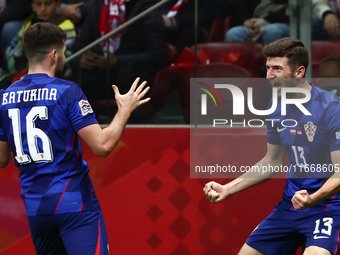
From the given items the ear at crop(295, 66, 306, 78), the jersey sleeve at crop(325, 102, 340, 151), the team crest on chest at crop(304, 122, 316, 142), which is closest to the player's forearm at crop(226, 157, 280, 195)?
the team crest on chest at crop(304, 122, 316, 142)

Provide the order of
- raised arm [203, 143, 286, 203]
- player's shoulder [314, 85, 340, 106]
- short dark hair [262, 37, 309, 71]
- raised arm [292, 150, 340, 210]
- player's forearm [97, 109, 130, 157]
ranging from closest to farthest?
player's forearm [97, 109, 130, 157] < raised arm [292, 150, 340, 210] < player's shoulder [314, 85, 340, 106] < short dark hair [262, 37, 309, 71] < raised arm [203, 143, 286, 203]

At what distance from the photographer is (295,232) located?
4.25m

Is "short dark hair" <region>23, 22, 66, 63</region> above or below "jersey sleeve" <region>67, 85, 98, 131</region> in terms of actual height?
above

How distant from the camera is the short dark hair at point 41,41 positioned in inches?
147

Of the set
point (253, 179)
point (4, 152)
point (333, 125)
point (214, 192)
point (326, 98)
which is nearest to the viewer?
point (4, 152)

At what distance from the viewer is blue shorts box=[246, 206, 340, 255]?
159 inches

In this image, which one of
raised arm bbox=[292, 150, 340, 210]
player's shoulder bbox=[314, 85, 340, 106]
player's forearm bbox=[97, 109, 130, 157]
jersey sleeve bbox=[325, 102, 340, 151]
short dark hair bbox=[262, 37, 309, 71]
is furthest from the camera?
short dark hair bbox=[262, 37, 309, 71]

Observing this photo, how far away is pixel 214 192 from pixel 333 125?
34.3 inches

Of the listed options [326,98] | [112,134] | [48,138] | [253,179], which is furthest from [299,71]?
[48,138]

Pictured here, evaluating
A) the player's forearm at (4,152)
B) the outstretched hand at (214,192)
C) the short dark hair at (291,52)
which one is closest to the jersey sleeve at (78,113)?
the player's forearm at (4,152)

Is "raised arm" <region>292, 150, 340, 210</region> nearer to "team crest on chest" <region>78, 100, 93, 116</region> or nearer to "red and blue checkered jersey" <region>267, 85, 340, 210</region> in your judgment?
"red and blue checkered jersey" <region>267, 85, 340, 210</region>

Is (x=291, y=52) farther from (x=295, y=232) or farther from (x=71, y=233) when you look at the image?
(x=71, y=233)

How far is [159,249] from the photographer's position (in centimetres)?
556

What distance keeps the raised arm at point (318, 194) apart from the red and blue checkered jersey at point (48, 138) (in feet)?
3.98
